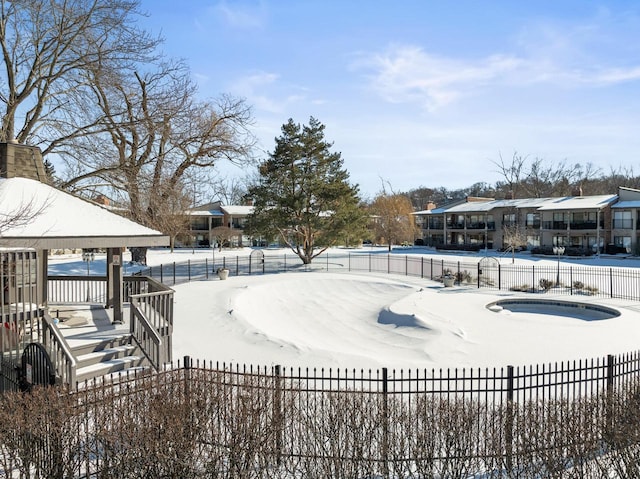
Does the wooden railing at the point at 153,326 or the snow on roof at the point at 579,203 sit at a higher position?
the snow on roof at the point at 579,203

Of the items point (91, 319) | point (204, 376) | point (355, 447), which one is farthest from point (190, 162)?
point (355, 447)

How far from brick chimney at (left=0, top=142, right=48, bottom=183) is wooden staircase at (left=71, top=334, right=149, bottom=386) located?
520cm

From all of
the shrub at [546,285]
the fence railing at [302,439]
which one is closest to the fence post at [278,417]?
the fence railing at [302,439]

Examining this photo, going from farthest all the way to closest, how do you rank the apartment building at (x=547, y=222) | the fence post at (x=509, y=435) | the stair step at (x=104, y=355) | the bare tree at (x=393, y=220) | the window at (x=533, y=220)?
the bare tree at (x=393, y=220) < the window at (x=533, y=220) < the apartment building at (x=547, y=222) < the stair step at (x=104, y=355) < the fence post at (x=509, y=435)

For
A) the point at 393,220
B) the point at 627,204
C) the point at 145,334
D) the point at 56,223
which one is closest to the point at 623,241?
the point at 627,204

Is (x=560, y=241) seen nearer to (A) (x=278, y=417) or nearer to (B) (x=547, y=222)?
(B) (x=547, y=222)

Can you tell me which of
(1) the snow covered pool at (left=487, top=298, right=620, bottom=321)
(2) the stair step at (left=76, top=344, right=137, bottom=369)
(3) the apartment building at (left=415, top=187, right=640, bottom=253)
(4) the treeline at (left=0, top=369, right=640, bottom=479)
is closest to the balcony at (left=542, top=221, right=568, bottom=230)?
(3) the apartment building at (left=415, top=187, right=640, bottom=253)

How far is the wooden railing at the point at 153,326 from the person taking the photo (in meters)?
11.7

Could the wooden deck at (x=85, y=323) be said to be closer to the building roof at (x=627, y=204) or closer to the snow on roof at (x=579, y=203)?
the snow on roof at (x=579, y=203)

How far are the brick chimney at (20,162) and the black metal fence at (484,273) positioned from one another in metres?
14.5

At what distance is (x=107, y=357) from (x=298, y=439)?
6.52 meters

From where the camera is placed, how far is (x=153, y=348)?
12.0 meters

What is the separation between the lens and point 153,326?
1247 cm

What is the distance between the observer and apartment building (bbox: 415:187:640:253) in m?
53.6
